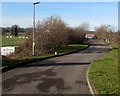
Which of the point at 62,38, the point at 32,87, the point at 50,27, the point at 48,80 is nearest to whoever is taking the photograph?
the point at 32,87

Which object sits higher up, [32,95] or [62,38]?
[62,38]

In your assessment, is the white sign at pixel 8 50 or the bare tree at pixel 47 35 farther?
the bare tree at pixel 47 35

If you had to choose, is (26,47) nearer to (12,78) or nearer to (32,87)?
(12,78)

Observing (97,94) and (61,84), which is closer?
(97,94)

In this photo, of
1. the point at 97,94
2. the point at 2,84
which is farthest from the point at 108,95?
the point at 2,84

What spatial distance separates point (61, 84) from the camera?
890 centimetres

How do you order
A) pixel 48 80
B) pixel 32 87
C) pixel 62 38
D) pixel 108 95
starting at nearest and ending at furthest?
pixel 108 95 → pixel 32 87 → pixel 48 80 → pixel 62 38

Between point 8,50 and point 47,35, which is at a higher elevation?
point 47,35

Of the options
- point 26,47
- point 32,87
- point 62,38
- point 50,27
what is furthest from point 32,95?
point 62,38

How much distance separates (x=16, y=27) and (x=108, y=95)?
261 feet

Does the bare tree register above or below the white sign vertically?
above

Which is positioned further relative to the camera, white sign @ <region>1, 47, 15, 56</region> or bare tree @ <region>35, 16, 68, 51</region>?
bare tree @ <region>35, 16, 68, 51</region>

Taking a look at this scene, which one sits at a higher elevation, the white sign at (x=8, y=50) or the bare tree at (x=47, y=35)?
the bare tree at (x=47, y=35)

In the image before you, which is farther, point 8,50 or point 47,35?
point 47,35
